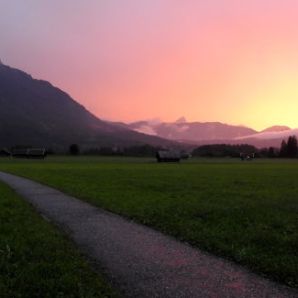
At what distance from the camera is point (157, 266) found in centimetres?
976

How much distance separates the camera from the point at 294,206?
20641 mm

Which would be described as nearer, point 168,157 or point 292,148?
point 168,157

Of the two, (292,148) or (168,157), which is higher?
(292,148)

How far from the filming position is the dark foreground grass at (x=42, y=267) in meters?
8.12

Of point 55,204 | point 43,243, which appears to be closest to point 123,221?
point 43,243

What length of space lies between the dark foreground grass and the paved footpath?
0.43 meters

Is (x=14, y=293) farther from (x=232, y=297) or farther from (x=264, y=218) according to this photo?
(x=264, y=218)

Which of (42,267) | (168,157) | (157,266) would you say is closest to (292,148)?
(168,157)

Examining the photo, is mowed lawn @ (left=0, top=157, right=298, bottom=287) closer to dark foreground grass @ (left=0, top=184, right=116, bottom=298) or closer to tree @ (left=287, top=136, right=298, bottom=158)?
dark foreground grass @ (left=0, top=184, right=116, bottom=298)

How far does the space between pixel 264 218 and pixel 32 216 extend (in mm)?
8051

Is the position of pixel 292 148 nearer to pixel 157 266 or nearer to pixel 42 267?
pixel 157 266

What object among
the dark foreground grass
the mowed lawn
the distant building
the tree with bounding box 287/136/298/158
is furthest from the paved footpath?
the tree with bounding box 287/136/298/158

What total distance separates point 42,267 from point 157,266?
2270 mm

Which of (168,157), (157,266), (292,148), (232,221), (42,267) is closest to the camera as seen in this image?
(42,267)
